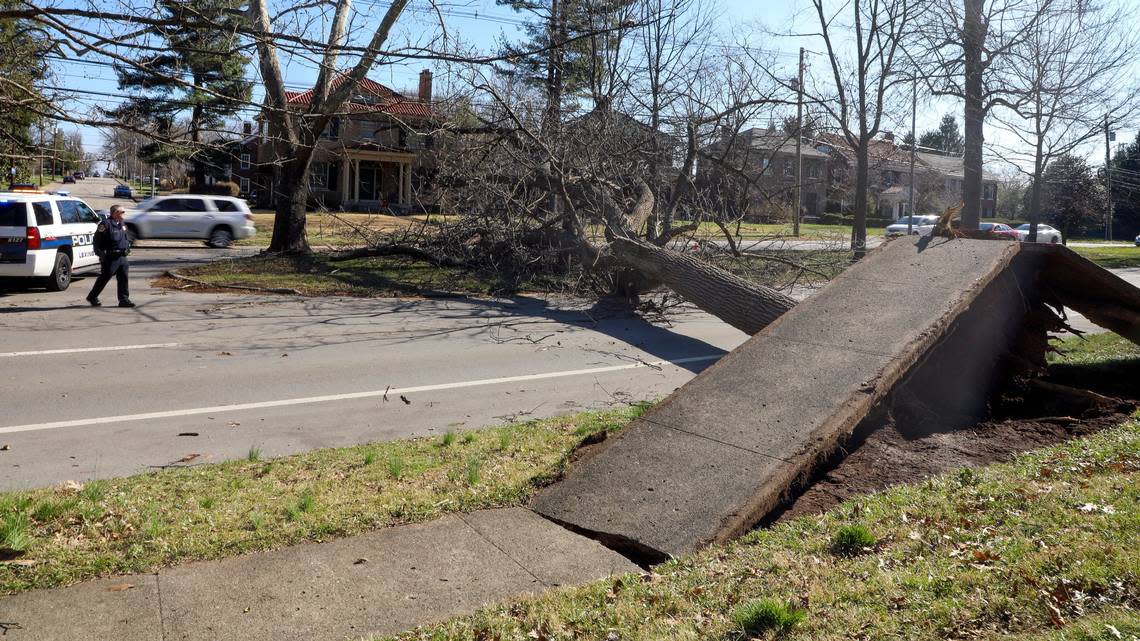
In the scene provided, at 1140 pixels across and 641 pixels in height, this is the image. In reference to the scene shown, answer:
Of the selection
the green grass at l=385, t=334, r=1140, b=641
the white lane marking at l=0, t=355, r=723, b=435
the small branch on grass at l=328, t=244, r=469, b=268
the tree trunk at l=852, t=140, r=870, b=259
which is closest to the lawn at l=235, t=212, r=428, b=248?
the small branch on grass at l=328, t=244, r=469, b=268

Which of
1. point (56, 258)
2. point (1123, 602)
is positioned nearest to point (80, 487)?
point (1123, 602)

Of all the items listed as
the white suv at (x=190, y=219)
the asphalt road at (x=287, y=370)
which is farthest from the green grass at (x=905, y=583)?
the white suv at (x=190, y=219)

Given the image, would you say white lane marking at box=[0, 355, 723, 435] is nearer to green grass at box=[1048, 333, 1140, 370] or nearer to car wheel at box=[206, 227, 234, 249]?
green grass at box=[1048, 333, 1140, 370]

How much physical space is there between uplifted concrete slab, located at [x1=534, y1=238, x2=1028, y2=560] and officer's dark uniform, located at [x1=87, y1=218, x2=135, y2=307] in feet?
33.9

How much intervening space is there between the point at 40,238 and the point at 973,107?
69.3ft

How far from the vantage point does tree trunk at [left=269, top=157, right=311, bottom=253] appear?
20.1m

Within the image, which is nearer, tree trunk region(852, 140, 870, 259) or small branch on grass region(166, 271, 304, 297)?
small branch on grass region(166, 271, 304, 297)

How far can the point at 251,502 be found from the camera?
17.9ft

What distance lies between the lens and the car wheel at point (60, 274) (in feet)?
51.1

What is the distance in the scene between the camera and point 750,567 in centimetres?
443

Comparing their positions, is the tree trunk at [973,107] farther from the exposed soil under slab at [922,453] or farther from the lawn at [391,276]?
the exposed soil under slab at [922,453]

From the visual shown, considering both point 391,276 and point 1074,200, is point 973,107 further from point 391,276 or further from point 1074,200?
point 1074,200

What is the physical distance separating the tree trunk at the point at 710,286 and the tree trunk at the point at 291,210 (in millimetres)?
8900

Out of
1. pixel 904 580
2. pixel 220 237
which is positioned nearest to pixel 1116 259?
pixel 220 237
